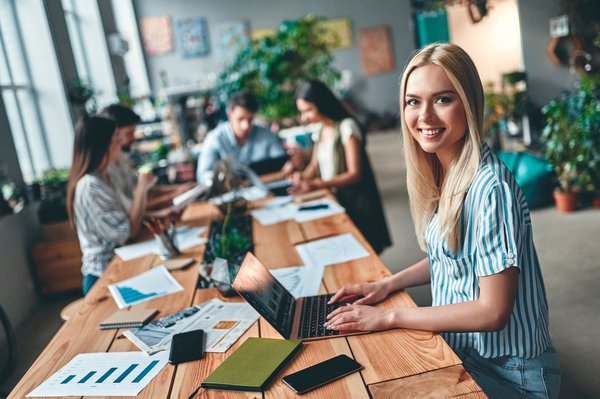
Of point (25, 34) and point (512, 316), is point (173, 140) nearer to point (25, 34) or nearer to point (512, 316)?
point (25, 34)

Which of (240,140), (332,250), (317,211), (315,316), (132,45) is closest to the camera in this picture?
(315,316)

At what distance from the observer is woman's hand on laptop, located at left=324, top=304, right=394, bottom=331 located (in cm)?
141

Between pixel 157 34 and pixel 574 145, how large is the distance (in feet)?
33.2

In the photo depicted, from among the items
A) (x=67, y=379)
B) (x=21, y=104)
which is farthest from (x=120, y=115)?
(x=21, y=104)

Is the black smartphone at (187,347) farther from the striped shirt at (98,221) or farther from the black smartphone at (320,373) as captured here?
the striped shirt at (98,221)

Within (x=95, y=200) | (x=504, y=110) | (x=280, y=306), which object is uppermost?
(x=95, y=200)

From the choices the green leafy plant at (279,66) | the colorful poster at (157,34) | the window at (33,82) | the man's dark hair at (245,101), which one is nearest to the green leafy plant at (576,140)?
the green leafy plant at (279,66)

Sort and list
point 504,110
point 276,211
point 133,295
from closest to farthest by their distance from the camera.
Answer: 1. point 133,295
2. point 276,211
3. point 504,110

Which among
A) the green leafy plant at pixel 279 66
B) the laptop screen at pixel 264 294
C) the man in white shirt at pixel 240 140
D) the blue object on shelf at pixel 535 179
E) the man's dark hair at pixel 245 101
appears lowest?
the blue object on shelf at pixel 535 179

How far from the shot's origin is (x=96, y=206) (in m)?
2.69

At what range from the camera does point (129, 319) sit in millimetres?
1706

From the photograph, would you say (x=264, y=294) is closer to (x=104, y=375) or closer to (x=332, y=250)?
(x=104, y=375)

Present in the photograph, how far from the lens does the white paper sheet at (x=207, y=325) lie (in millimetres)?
1488

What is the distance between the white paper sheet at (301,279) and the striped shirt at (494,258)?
423mm
